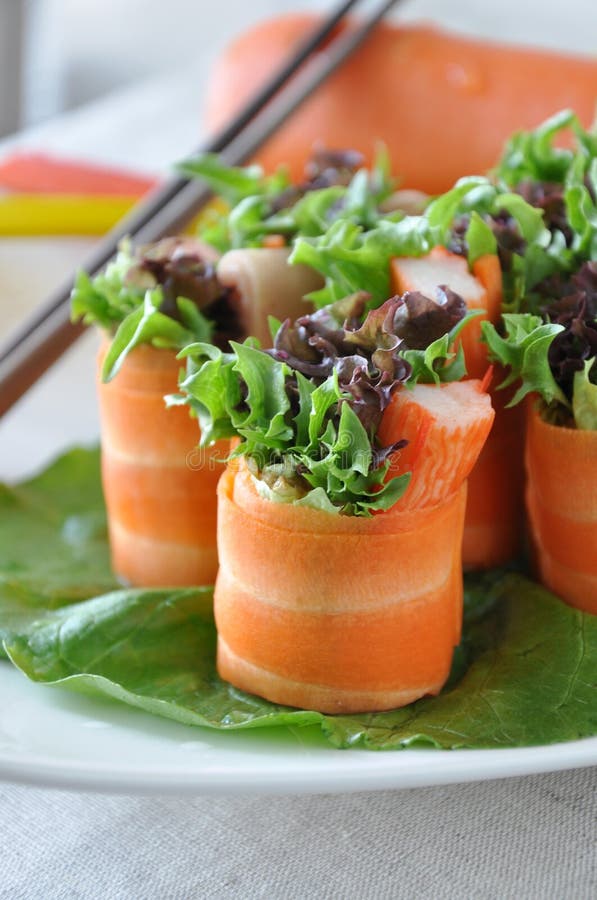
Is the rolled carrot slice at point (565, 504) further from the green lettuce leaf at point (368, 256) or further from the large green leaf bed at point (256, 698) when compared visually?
the green lettuce leaf at point (368, 256)

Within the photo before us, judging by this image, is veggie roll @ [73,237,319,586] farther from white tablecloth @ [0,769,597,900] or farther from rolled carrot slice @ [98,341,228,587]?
white tablecloth @ [0,769,597,900]

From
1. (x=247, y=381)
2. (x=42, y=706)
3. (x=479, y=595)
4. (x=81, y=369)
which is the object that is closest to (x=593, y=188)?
(x=479, y=595)

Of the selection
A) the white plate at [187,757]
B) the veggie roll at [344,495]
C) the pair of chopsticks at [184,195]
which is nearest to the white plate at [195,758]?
the white plate at [187,757]

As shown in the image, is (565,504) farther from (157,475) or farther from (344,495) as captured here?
(157,475)

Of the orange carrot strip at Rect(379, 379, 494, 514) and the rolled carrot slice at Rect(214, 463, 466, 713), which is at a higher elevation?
the orange carrot strip at Rect(379, 379, 494, 514)

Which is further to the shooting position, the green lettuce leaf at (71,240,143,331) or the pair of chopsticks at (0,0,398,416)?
the pair of chopsticks at (0,0,398,416)

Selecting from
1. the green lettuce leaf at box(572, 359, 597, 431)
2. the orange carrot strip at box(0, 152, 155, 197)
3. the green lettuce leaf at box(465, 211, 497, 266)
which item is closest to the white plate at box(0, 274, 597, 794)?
the green lettuce leaf at box(572, 359, 597, 431)

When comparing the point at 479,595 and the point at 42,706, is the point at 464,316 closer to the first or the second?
the point at 479,595
